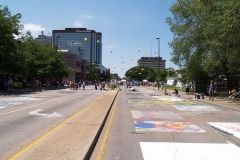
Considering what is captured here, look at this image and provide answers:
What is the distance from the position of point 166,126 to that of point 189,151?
21.4ft

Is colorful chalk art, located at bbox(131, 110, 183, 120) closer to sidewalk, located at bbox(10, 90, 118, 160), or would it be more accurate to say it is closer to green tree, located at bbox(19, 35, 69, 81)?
sidewalk, located at bbox(10, 90, 118, 160)

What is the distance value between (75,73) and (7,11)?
133 meters

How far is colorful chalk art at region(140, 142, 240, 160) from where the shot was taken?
11891mm

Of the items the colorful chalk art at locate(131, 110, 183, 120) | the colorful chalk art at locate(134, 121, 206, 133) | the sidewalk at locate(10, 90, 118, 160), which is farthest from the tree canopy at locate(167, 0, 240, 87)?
the sidewalk at locate(10, 90, 118, 160)

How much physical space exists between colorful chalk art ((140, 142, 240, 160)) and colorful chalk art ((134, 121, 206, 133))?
371cm

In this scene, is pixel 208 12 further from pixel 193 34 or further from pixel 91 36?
pixel 91 36

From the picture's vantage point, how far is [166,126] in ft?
63.4

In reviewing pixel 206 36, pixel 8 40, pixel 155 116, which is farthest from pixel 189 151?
pixel 8 40

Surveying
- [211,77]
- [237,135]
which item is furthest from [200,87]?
[237,135]

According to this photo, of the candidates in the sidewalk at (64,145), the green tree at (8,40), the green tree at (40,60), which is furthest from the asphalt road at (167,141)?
the green tree at (40,60)

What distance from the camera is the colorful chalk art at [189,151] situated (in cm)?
1189

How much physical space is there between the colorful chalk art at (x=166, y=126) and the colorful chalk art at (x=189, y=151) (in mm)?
3706

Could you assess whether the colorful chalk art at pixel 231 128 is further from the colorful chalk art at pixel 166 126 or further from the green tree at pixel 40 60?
the green tree at pixel 40 60

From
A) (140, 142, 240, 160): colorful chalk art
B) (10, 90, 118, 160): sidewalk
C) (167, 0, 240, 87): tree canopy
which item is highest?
(167, 0, 240, 87): tree canopy
